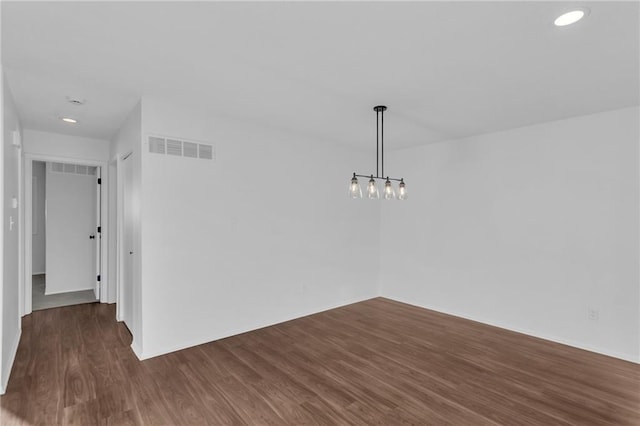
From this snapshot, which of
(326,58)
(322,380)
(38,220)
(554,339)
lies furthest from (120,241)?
(554,339)

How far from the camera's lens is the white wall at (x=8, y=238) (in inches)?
101

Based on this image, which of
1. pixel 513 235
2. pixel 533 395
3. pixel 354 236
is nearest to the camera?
pixel 533 395

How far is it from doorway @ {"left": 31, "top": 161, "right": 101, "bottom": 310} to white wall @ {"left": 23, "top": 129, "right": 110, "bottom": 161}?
575mm

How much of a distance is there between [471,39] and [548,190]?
2.66m

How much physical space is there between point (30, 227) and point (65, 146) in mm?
1199

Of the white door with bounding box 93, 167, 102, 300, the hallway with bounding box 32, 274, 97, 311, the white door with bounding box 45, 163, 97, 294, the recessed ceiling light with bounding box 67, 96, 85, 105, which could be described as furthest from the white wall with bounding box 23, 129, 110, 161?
the hallway with bounding box 32, 274, 97, 311

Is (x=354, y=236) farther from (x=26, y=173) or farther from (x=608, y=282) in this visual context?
(x=26, y=173)

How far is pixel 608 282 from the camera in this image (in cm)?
346

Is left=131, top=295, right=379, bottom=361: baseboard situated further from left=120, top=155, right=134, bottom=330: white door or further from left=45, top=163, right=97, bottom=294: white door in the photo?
left=45, top=163, right=97, bottom=294: white door

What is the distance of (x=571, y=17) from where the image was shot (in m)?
1.83

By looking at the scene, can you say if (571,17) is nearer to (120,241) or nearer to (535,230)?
(535,230)

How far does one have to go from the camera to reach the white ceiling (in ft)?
5.95

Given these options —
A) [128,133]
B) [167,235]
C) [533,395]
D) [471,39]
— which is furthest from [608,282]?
[128,133]

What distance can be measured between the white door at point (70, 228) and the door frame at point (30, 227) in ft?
2.06
